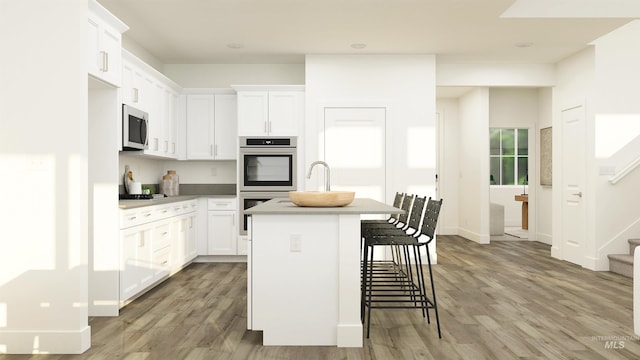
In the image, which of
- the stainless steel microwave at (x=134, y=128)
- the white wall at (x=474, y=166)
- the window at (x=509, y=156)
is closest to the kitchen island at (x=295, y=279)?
the stainless steel microwave at (x=134, y=128)

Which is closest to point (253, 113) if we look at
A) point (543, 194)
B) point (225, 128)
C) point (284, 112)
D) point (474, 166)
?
point (284, 112)

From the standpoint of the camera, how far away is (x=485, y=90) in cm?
772

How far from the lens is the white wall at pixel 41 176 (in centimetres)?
294

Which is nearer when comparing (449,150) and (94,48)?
(94,48)

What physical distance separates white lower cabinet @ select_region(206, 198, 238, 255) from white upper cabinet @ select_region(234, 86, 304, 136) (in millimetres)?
961

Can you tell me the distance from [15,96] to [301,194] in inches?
77.3

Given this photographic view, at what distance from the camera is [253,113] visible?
19.5 ft

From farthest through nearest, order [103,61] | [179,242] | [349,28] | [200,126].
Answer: [200,126]
[179,242]
[349,28]
[103,61]

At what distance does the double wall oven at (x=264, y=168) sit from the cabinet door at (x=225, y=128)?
13.7 inches

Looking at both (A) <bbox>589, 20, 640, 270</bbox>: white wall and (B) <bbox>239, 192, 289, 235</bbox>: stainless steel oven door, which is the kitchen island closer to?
(B) <bbox>239, 192, 289, 235</bbox>: stainless steel oven door

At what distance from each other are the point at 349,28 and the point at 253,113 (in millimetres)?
1732

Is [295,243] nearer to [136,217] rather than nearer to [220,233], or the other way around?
[136,217]

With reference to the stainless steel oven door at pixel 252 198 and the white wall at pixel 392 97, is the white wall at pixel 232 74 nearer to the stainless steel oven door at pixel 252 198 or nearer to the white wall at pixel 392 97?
the white wall at pixel 392 97

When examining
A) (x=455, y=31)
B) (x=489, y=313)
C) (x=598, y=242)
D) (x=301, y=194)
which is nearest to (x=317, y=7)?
(x=455, y=31)
